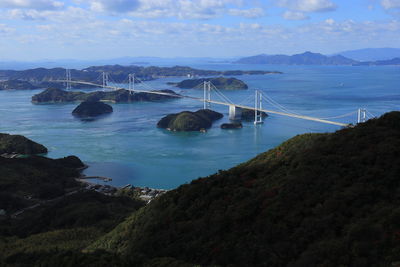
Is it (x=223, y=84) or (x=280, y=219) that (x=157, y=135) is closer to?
(x=280, y=219)

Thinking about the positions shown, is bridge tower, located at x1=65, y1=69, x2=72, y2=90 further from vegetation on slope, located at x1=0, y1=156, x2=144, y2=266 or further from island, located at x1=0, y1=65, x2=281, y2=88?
vegetation on slope, located at x1=0, y1=156, x2=144, y2=266

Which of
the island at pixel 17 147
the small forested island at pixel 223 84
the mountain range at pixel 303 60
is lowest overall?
the island at pixel 17 147

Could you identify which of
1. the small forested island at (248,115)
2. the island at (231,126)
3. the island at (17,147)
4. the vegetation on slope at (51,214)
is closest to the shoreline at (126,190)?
the vegetation on slope at (51,214)

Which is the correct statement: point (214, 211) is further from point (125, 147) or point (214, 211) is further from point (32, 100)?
point (32, 100)

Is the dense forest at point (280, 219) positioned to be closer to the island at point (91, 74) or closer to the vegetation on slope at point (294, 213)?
the vegetation on slope at point (294, 213)

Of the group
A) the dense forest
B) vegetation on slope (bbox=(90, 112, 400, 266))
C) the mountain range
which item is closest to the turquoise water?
the dense forest

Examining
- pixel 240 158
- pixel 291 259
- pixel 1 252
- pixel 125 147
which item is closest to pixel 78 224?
pixel 1 252

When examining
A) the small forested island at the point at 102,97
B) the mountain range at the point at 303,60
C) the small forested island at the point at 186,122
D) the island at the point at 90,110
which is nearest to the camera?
the small forested island at the point at 186,122
